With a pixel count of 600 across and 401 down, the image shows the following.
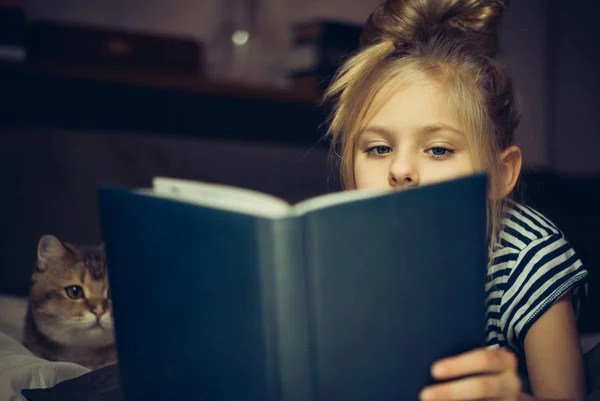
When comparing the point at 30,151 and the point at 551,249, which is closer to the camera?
the point at 551,249

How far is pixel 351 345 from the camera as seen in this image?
0.57 m

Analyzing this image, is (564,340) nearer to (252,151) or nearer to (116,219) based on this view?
(116,219)

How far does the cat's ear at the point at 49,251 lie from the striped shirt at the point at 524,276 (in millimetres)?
710

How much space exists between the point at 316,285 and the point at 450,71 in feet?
1.91

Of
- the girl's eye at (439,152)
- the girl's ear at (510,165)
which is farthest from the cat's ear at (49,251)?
the girl's ear at (510,165)

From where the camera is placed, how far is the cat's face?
1.00 metres

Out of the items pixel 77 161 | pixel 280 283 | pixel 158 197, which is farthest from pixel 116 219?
pixel 77 161

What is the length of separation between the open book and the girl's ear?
459 mm

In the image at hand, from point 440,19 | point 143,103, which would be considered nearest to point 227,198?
point 440,19

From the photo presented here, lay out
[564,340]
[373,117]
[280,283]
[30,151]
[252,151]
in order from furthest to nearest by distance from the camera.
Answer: [252,151] < [30,151] < [373,117] < [564,340] < [280,283]

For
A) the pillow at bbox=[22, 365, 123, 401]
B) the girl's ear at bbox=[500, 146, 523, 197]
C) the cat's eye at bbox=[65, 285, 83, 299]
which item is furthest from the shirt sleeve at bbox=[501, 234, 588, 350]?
the cat's eye at bbox=[65, 285, 83, 299]

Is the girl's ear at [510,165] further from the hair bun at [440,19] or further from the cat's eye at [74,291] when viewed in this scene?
the cat's eye at [74,291]

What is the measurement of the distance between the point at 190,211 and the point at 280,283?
0.39 ft

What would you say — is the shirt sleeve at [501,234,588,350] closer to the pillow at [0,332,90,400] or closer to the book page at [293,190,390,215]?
the book page at [293,190,390,215]
